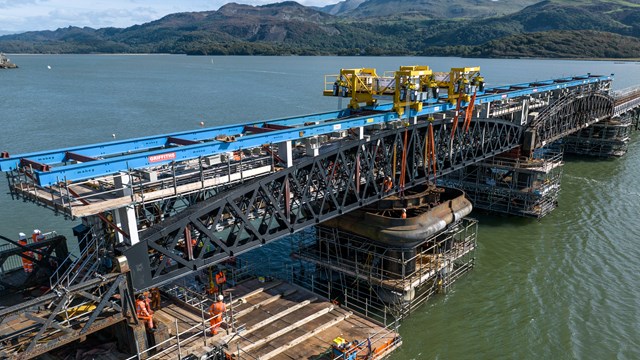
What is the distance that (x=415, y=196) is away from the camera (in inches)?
1061

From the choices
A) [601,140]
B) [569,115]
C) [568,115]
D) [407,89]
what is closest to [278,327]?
[407,89]

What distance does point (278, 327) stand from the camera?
20.1m

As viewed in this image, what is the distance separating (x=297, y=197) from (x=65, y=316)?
1123 centimetres

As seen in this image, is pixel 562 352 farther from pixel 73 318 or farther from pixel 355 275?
pixel 73 318

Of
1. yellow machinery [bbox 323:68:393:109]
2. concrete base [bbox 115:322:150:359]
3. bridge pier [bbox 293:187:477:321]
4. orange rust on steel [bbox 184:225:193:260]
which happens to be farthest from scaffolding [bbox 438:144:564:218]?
concrete base [bbox 115:322:150:359]

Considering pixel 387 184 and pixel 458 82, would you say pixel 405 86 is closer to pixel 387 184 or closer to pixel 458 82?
pixel 387 184

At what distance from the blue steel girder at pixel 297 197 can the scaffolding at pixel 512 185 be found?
5824 mm

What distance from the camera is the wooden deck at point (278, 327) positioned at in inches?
674

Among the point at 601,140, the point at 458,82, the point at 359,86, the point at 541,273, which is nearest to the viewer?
the point at 359,86

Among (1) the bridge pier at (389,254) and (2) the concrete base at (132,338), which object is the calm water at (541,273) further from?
(2) the concrete base at (132,338)

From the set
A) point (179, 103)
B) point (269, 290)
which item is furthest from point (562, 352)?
point (179, 103)

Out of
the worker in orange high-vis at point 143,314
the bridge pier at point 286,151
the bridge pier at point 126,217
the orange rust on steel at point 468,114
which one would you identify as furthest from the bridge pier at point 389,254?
the bridge pier at point 126,217

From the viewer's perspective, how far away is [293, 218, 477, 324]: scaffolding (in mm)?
24359

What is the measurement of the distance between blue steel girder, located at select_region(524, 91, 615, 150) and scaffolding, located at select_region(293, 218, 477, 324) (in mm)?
19234
